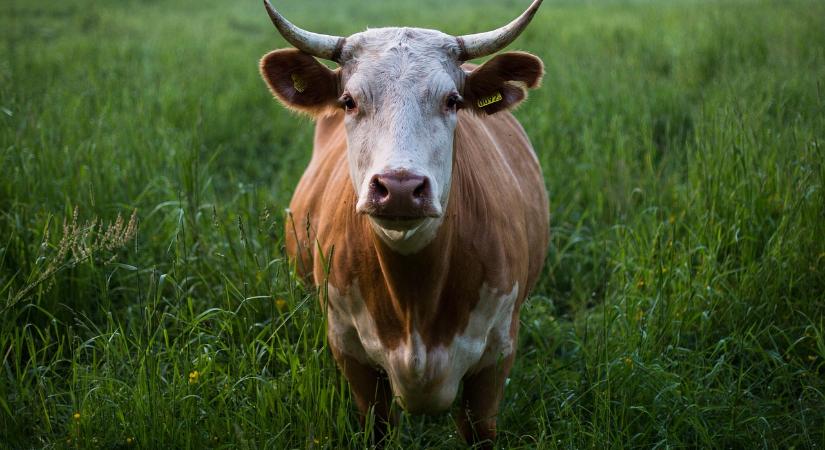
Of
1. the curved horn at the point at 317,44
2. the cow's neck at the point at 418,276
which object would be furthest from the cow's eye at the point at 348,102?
the cow's neck at the point at 418,276

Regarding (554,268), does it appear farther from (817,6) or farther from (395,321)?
(817,6)

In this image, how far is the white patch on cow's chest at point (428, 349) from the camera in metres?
2.90

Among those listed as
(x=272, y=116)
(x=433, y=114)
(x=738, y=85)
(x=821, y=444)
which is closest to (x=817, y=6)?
(x=738, y=85)

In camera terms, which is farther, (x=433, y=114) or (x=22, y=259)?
(x=22, y=259)

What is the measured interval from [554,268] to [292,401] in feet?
7.11

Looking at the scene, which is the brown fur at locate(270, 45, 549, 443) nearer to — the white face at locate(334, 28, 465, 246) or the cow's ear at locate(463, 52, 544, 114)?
the cow's ear at locate(463, 52, 544, 114)

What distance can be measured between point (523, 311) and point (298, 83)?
1.68m

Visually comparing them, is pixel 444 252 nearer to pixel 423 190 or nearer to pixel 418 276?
pixel 418 276

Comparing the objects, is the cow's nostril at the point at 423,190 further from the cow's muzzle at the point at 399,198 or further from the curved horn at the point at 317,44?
the curved horn at the point at 317,44

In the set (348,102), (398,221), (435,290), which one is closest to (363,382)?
(435,290)

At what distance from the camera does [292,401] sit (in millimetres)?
2893

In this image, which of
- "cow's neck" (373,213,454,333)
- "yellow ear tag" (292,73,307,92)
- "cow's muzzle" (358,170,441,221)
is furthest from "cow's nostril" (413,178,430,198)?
"yellow ear tag" (292,73,307,92)

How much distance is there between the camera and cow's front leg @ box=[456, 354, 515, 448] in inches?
122

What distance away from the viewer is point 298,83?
305 cm
